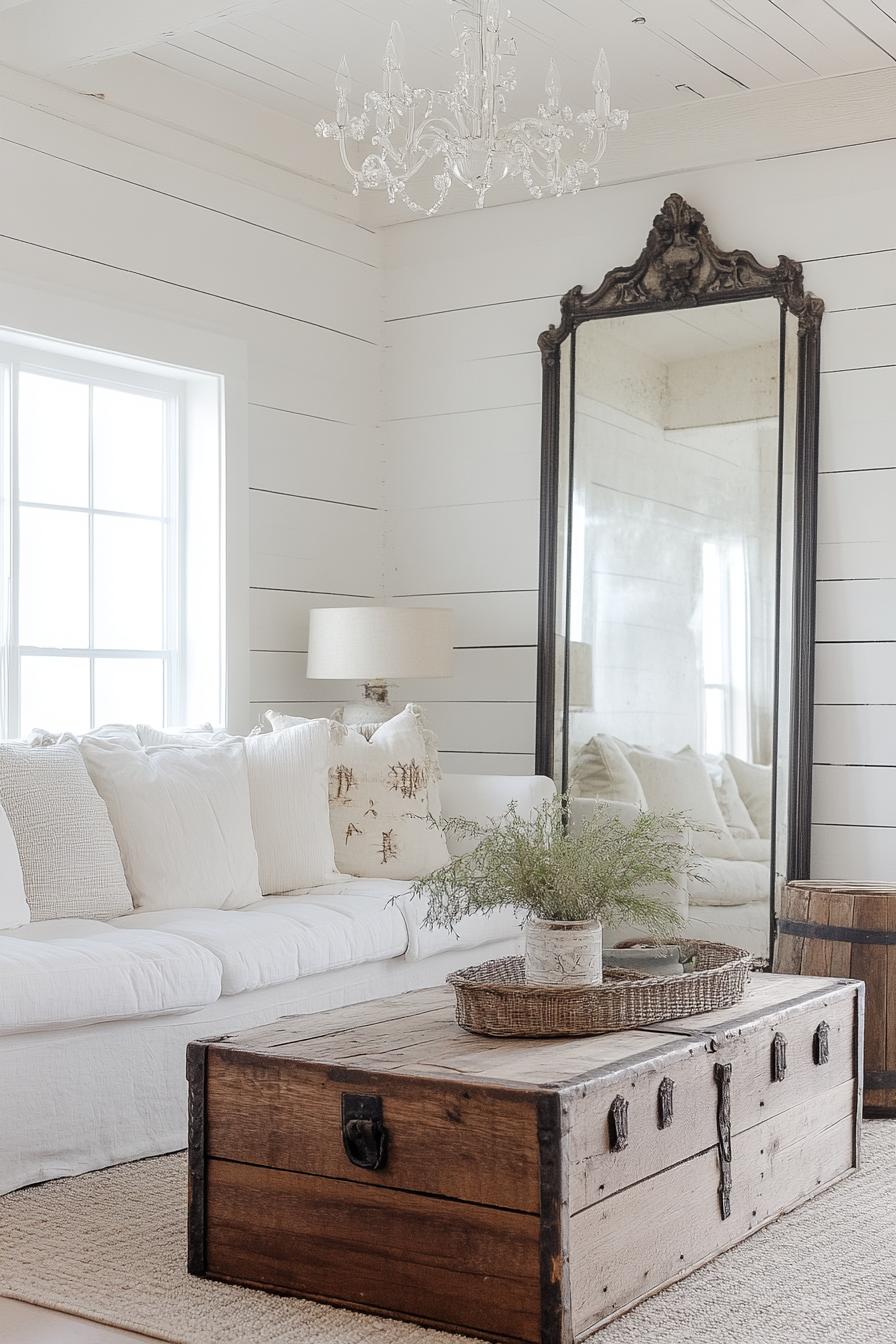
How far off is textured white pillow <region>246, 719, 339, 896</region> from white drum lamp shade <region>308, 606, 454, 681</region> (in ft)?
1.64

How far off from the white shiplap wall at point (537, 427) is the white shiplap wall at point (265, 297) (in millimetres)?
173

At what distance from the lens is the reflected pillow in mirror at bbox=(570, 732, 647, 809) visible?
Result: 475 centimetres

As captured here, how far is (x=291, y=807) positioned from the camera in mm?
4039

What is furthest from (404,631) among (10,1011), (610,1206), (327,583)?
(610,1206)

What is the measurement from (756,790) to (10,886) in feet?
7.43

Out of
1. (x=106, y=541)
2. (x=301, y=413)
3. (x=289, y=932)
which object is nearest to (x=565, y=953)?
(x=289, y=932)

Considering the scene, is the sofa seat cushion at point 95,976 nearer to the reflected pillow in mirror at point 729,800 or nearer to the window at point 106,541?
the window at point 106,541

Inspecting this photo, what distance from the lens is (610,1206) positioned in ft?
7.30

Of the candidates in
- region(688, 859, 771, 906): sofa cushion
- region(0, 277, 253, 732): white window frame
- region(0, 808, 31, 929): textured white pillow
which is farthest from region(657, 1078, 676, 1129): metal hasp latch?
region(0, 277, 253, 732): white window frame

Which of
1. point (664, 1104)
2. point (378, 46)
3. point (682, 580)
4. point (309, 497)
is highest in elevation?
point (378, 46)

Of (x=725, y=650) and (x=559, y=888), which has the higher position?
(x=725, y=650)

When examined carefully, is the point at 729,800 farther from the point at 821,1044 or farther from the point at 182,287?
the point at 182,287

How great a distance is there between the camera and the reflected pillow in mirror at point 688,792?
4.57 meters

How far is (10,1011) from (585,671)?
8.29 feet
